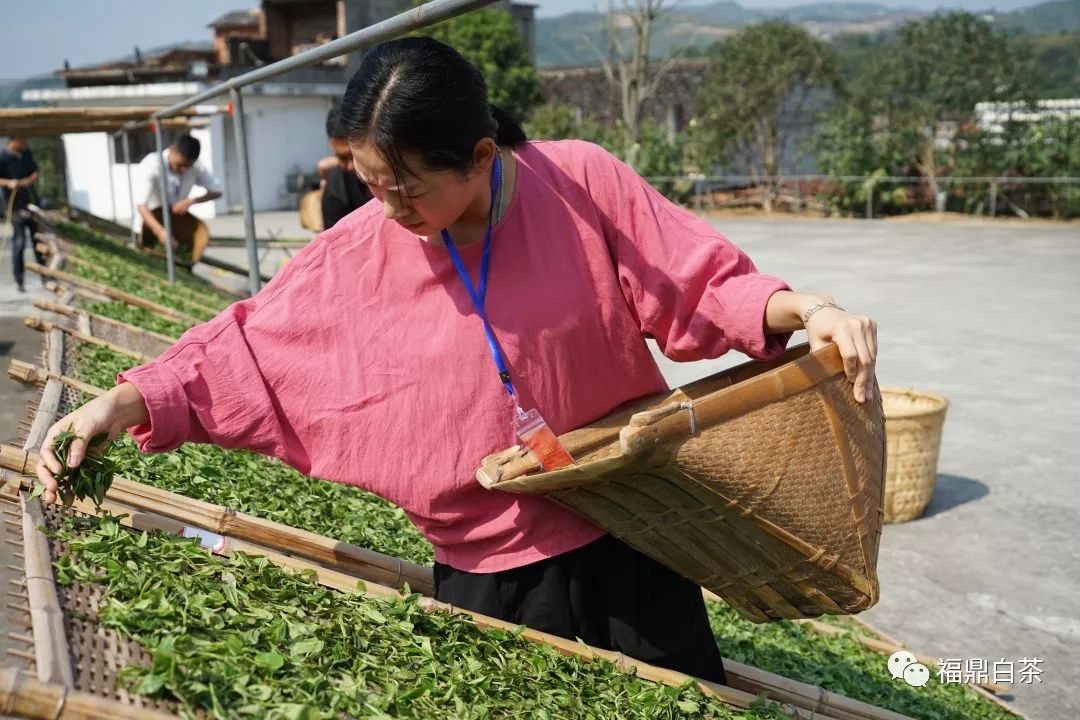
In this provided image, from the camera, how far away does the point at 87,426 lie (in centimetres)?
189

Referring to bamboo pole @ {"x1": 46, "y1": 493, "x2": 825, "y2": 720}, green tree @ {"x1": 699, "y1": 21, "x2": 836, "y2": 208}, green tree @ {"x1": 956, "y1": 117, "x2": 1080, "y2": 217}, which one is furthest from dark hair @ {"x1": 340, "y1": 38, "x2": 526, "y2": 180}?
green tree @ {"x1": 699, "y1": 21, "x2": 836, "y2": 208}

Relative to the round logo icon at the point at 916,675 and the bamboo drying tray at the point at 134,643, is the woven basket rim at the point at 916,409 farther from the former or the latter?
the bamboo drying tray at the point at 134,643

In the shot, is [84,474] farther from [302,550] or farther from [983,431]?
[983,431]

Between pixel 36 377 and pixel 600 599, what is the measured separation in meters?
2.07

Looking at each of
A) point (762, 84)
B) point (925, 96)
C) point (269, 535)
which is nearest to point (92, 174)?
point (762, 84)

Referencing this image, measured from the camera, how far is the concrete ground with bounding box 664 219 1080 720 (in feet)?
13.7

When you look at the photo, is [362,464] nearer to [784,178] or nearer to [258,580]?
[258,580]

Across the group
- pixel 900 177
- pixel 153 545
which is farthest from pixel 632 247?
pixel 900 177

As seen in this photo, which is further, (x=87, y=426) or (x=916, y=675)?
(x=916, y=675)

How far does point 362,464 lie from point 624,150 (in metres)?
→ 21.7

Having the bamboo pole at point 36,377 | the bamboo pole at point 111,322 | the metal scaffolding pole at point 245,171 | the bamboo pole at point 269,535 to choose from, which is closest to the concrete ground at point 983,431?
the bamboo pole at point 111,322

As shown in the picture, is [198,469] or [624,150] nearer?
[198,469]

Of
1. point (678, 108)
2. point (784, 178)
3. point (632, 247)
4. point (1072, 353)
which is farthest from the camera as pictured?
point (678, 108)

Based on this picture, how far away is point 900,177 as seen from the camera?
20656mm
